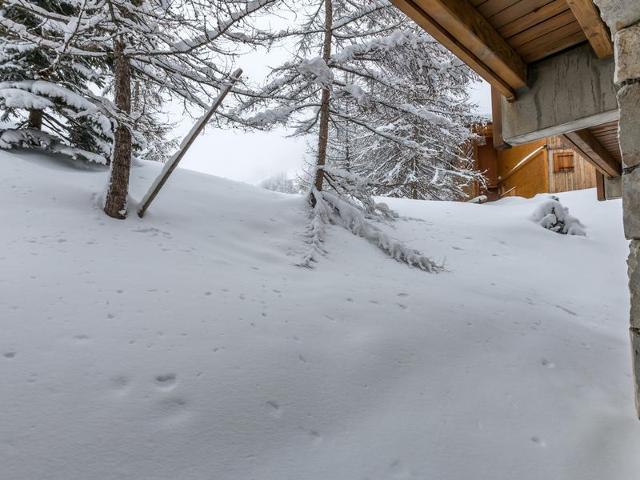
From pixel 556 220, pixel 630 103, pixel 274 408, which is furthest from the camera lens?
pixel 556 220

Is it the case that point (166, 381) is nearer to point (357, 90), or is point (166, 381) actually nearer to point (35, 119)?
point (357, 90)

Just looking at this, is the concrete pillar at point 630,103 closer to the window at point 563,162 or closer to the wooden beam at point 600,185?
the wooden beam at point 600,185

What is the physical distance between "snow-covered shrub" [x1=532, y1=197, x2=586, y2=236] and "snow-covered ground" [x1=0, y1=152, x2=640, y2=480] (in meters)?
4.64

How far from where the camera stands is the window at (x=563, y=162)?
1438 cm

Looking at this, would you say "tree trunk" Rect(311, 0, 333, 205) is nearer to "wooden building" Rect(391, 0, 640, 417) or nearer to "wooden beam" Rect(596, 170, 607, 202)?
"wooden building" Rect(391, 0, 640, 417)

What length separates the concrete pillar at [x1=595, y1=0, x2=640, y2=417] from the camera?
1867mm

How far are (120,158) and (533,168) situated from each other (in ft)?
53.7

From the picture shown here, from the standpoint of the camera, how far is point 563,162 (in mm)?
14570

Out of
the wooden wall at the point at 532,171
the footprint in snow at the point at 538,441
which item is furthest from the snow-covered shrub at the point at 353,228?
the wooden wall at the point at 532,171

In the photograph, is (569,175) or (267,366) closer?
(267,366)

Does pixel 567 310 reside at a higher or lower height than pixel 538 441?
higher

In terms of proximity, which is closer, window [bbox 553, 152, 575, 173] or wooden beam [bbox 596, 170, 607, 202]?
wooden beam [bbox 596, 170, 607, 202]

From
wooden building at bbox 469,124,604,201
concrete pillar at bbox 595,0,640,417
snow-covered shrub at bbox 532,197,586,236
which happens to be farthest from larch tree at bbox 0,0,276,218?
wooden building at bbox 469,124,604,201

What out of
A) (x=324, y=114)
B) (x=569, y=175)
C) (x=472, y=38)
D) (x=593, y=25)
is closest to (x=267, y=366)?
(x=472, y=38)
